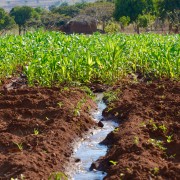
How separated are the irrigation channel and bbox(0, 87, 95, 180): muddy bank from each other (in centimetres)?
14

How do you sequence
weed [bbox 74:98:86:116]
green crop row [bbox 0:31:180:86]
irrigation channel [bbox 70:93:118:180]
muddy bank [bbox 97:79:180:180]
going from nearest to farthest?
muddy bank [bbox 97:79:180:180]
irrigation channel [bbox 70:93:118:180]
weed [bbox 74:98:86:116]
green crop row [bbox 0:31:180:86]

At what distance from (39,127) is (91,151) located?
0.92 meters

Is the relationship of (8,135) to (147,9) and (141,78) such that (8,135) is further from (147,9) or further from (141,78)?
(147,9)

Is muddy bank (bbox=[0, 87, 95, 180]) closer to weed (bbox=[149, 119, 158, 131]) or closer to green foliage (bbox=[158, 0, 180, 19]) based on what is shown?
Result: weed (bbox=[149, 119, 158, 131])

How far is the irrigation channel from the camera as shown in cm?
537

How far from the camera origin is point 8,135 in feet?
21.0

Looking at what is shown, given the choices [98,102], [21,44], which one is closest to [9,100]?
[98,102]

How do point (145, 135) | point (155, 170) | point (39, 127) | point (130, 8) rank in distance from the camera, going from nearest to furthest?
1. point (155, 170)
2. point (145, 135)
3. point (39, 127)
4. point (130, 8)

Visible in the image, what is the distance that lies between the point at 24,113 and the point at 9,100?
1011 millimetres

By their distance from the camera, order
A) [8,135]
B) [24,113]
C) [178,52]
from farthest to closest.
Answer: [178,52], [24,113], [8,135]

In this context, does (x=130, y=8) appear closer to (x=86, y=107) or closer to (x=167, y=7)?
(x=167, y=7)

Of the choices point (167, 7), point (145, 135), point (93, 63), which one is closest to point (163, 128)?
point (145, 135)

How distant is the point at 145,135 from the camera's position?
619 centimetres

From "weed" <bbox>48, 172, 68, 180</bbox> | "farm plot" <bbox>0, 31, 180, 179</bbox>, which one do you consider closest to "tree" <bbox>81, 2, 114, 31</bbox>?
"farm plot" <bbox>0, 31, 180, 179</bbox>
